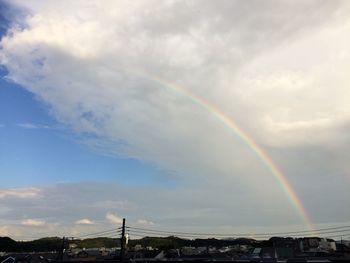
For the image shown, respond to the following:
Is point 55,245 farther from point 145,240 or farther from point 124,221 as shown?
point 124,221

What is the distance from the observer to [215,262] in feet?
137

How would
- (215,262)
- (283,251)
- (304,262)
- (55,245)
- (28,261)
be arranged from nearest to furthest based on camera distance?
(304,262), (215,262), (283,251), (28,261), (55,245)

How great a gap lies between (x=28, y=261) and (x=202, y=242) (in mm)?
75096

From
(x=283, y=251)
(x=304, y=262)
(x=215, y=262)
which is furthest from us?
(x=283, y=251)

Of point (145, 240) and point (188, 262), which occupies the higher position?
point (145, 240)

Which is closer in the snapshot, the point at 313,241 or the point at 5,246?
the point at 313,241

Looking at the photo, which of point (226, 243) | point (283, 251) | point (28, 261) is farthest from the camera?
point (226, 243)

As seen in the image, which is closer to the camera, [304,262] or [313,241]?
[304,262]

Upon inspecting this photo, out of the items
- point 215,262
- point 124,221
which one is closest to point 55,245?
point 124,221

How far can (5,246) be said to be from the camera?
195875mm

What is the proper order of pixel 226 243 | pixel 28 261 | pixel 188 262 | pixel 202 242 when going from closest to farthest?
pixel 188 262 → pixel 28 261 → pixel 226 243 → pixel 202 242

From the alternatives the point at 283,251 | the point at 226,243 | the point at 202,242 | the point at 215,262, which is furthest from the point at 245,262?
the point at 202,242

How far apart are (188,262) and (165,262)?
12.9 ft

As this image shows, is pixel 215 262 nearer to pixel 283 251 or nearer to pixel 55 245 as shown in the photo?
pixel 283 251
